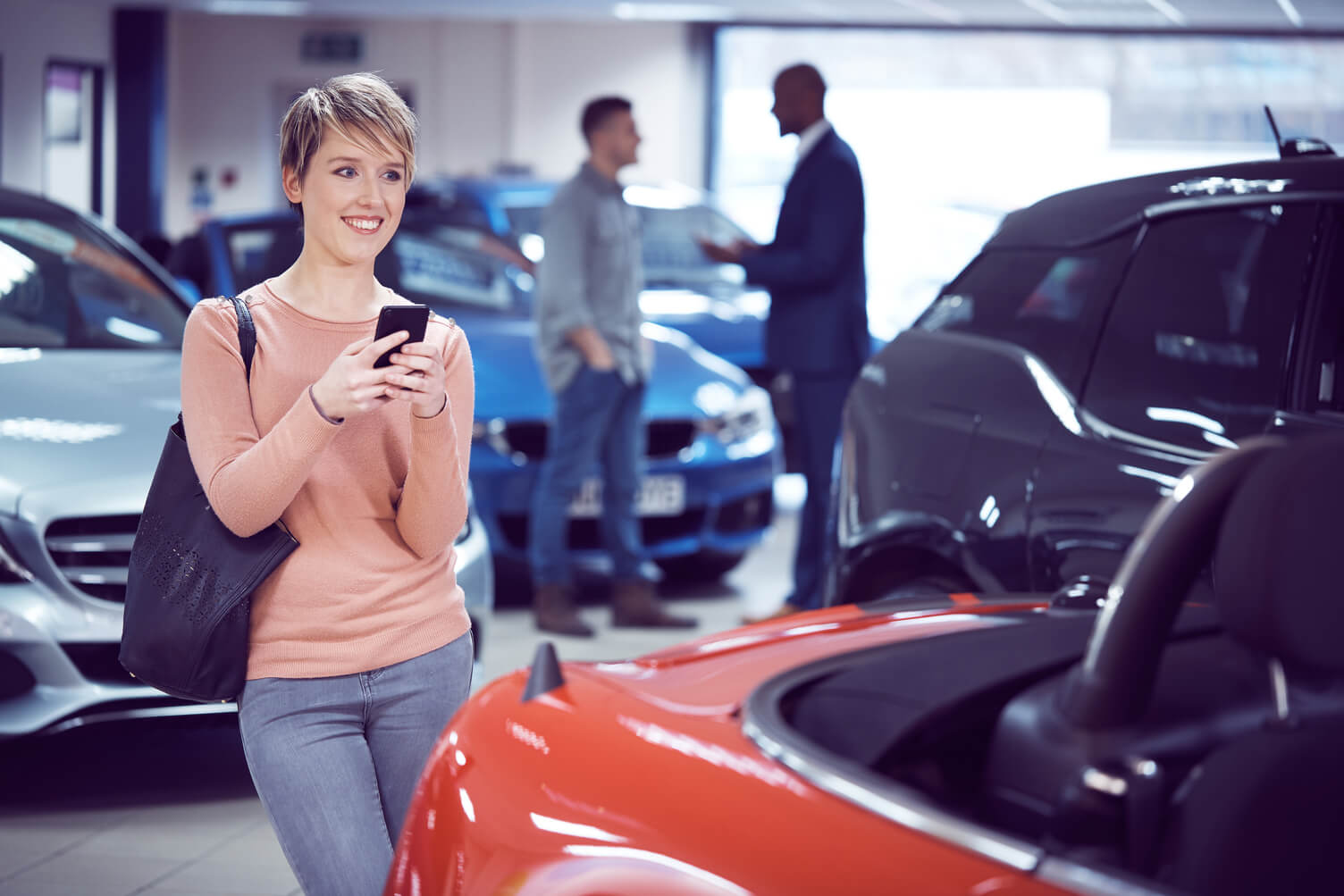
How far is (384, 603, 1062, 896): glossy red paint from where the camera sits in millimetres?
1549

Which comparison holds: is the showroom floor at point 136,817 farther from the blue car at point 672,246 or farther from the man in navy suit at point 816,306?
the blue car at point 672,246

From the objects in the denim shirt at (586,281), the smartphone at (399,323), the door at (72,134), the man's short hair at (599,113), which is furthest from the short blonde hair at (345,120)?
the door at (72,134)

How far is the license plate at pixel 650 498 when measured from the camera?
634 centimetres

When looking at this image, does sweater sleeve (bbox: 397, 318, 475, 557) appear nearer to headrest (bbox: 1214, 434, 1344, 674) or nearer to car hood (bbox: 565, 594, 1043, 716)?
car hood (bbox: 565, 594, 1043, 716)

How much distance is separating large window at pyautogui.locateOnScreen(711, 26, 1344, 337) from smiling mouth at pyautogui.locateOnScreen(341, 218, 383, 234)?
1382 cm

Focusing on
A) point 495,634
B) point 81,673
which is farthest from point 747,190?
point 81,673

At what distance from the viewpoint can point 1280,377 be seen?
2936 mm

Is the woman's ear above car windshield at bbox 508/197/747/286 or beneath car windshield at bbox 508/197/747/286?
above

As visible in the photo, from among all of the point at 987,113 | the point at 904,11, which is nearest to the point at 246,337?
the point at 904,11

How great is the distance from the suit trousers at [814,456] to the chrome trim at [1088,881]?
14.6ft

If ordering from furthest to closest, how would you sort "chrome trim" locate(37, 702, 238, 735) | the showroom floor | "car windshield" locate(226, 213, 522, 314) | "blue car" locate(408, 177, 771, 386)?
"blue car" locate(408, 177, 771, 386) → "car windshield" locate(226, 213, 522, 314) → "chrome trim" locate(37, 702, 238, 735) → the showroom floor

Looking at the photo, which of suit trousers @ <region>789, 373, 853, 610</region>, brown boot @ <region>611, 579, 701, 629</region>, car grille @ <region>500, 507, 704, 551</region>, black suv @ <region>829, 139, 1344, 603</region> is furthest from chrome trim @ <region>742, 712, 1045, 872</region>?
car grille @ <region>500, 507, 704, 551</region>

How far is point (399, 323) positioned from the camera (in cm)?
205

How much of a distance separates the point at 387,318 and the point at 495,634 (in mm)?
4176
